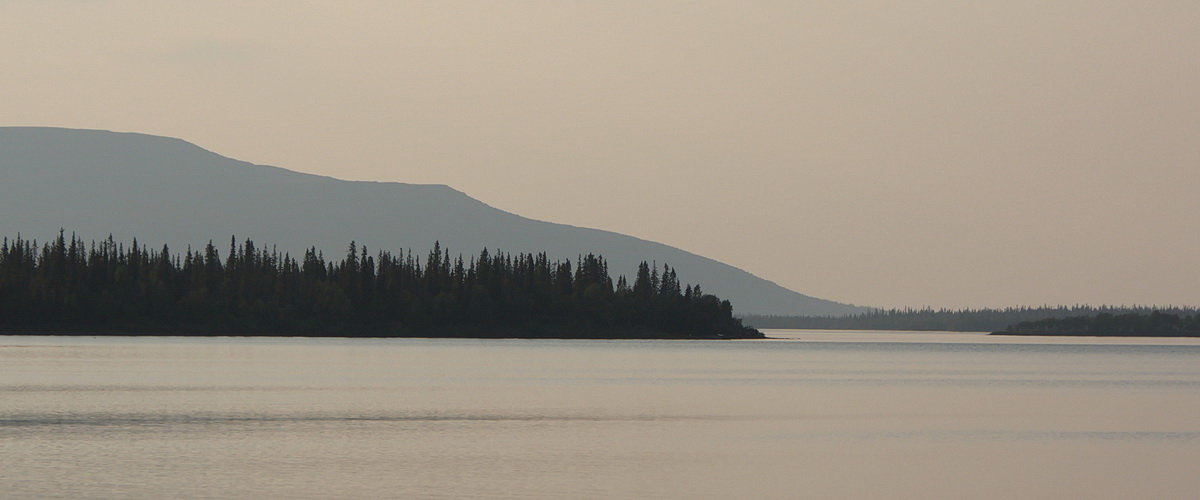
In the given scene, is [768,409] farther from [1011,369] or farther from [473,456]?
[1011,369]

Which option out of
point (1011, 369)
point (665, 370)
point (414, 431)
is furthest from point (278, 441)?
point (1011, 369)

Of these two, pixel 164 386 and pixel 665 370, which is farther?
pixel 665 370

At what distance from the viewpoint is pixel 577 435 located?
234ft

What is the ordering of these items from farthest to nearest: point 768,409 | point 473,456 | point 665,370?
point 665,370 → point 768,409 → point 473,456

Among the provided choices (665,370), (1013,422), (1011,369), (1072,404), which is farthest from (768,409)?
(1011,369)

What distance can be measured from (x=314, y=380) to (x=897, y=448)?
194 feet

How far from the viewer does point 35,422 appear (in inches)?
2872

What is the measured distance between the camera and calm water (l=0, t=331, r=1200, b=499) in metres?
52.4

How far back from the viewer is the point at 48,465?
54875 millimetres

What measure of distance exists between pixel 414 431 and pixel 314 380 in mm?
47165

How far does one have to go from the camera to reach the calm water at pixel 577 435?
52.4m

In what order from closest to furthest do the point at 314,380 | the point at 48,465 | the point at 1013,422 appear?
the point at 48,465, the point at 1013,422, the point at 314,380

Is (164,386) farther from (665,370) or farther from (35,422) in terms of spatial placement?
(665,370)

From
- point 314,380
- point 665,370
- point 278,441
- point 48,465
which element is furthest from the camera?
point 665,370
